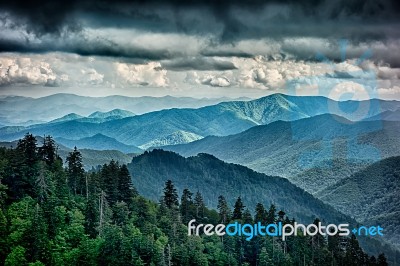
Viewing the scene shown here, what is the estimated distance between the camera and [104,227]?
8988 cm

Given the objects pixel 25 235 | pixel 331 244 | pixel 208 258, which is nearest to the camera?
pixel 25 235

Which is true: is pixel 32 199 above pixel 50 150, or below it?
below

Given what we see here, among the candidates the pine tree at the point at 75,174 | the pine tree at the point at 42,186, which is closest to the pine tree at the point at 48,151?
the pine tree at the point at 75,174

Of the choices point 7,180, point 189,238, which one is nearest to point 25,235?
point 7,180

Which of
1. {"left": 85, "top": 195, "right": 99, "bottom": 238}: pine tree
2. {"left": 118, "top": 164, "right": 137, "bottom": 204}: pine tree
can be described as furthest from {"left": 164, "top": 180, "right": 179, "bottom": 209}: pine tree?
{"left": 85, "top": 195, "right": 99, "bottom": 238}: pine tree

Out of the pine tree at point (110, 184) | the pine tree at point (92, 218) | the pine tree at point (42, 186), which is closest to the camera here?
the pine tree at point (92, 218)

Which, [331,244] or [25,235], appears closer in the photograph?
[25,235]

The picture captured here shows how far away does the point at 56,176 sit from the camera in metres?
107

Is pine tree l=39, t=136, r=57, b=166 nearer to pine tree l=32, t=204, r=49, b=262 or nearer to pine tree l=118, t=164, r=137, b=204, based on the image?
pine tree l=118, t=164, r=137, b=204

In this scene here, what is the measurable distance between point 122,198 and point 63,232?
112 ft

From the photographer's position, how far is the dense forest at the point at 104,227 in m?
78.4

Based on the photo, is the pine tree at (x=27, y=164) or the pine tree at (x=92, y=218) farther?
the pine tree at (x=27, y=164)

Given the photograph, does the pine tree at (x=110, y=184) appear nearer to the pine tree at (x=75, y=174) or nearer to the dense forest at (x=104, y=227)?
the dense forest at (x=104, y=227)

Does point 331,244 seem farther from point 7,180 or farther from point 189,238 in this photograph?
point 7,180
